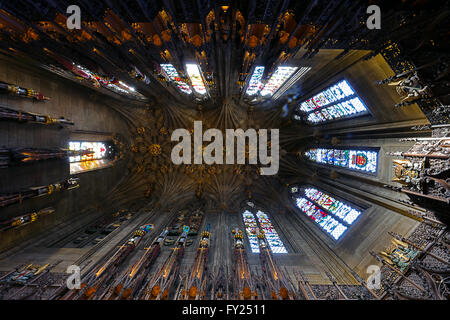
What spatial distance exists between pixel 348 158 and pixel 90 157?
462 inches

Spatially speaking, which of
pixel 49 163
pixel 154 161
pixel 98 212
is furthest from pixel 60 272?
pixel 154 161

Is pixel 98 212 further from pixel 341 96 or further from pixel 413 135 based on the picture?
pixel 413 135

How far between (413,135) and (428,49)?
98.9 inches

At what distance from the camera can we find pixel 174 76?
930 cm

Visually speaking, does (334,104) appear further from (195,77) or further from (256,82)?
(195,77)

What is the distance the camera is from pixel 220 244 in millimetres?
7586

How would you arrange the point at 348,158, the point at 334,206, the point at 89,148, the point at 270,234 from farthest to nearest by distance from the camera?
the point at 89,148
the point at 270,234
the point at 334,206
the point at 348,158

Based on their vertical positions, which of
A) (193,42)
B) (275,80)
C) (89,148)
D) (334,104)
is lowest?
(89,148)

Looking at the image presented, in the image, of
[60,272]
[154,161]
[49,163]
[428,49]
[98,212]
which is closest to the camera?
[428,49]

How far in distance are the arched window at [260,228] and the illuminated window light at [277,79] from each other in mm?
6647

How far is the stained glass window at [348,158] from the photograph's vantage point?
725cm

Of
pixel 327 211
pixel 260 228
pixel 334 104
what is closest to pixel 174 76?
pixel 334 104

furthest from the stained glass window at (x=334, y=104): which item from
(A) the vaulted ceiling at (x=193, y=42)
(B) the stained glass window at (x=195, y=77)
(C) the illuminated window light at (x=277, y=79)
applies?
(B) the stained glass window at (x=195, y=77)
